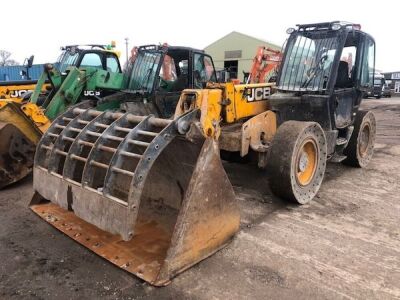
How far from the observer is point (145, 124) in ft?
11.5

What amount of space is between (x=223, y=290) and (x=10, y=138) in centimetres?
396

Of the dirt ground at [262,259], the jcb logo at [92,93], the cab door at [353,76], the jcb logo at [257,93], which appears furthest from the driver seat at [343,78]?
the jcb logo at [92,93]

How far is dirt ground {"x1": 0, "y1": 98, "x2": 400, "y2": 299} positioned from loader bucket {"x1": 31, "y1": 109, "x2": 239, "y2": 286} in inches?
6.3

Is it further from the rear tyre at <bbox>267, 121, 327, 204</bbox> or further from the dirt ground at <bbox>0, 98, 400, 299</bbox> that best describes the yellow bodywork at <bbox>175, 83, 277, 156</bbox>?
the dirt ground at <bbox>0, 98, 400, 299</bbox>

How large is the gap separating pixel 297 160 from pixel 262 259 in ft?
5.53

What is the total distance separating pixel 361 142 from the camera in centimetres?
701

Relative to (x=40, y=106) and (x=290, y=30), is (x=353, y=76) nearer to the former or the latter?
(x=290, y=30)

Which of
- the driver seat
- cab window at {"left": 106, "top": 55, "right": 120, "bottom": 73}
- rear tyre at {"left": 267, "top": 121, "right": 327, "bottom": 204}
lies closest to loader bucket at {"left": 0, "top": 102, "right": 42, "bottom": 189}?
rear tyre at {"left": 267, "top": 121, "right": 327, "bottom": 204}

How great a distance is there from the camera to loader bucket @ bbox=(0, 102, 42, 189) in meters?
5.46

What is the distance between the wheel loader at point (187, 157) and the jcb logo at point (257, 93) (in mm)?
15

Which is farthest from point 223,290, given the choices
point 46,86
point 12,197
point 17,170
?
point 46,86

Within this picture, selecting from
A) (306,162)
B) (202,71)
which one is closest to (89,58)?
(202,71)

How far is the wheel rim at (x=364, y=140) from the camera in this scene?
22.9 feet

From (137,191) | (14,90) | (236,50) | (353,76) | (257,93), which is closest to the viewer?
(137,191)
